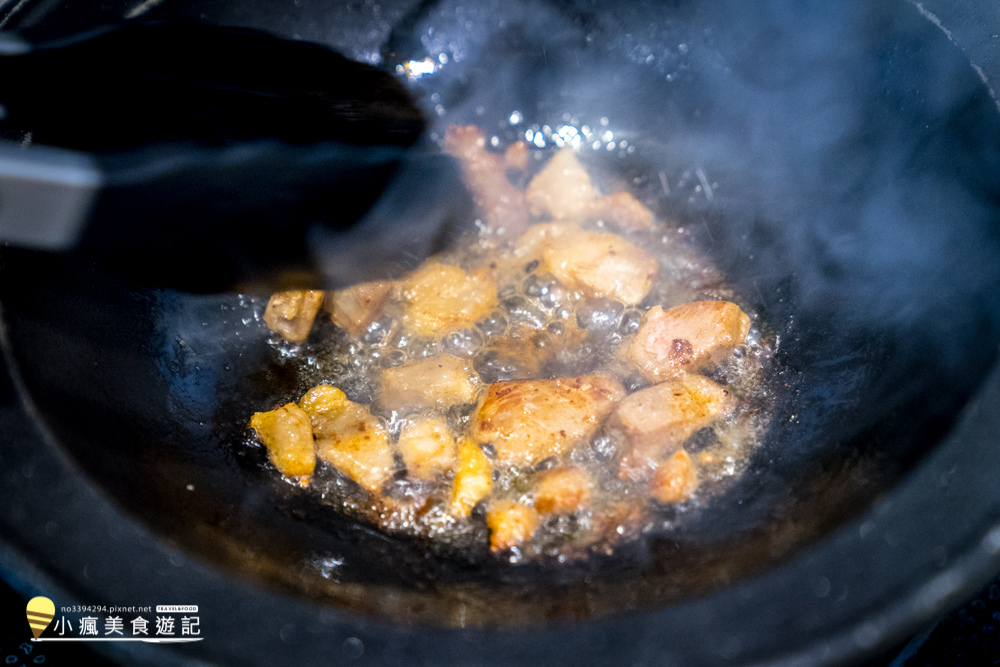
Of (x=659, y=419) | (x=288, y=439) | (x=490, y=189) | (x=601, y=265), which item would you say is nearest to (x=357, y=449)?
(x=288, y=439)

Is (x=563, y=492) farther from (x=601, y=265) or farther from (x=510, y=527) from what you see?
(x=601, y=265)

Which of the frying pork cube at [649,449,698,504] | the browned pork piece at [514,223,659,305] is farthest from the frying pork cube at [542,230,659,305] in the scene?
the frying pork cube at [649,449,698,504]

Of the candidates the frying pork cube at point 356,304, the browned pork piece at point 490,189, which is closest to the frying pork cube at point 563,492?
the frying pork cube at point 356,304

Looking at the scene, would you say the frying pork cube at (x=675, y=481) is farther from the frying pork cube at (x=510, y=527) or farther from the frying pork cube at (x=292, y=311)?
the frying pork cube at (x=292, y=311)

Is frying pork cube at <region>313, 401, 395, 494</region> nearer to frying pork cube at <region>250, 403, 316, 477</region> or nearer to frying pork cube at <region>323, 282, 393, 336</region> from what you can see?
frying pork cube at <region>250, 403, 316, 477</region>

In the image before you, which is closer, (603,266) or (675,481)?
(675,481)

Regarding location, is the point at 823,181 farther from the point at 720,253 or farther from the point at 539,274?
the point at 539,274
